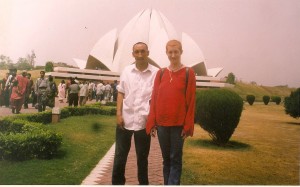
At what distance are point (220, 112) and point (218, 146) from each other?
685 mm

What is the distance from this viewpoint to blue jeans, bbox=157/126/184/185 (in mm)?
3420

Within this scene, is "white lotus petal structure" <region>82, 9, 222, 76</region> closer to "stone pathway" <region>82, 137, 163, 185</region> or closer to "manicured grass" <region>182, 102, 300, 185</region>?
"manicured grass" <region>182, 102, 300, 185</region>

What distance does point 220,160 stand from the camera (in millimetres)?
5730

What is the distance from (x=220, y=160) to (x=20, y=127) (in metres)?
3.18

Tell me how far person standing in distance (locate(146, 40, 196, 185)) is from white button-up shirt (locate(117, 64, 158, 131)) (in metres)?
0.07

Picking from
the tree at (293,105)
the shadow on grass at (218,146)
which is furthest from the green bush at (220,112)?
the tree at (293,105)

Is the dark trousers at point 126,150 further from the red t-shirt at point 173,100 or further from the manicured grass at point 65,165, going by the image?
the manicured grass at point 65,165

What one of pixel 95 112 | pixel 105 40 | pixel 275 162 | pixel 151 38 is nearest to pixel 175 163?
pixel 275 162

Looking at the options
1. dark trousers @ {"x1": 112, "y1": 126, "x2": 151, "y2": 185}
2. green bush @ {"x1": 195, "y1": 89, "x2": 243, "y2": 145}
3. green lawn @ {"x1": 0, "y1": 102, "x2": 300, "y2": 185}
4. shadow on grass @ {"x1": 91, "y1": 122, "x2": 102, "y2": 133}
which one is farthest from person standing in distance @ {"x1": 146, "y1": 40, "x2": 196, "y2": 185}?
shadow on grass @ {"x1": 91, "y1": 122, "x2": 102, "y2": 133}

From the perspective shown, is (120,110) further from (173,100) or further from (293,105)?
(293,105)

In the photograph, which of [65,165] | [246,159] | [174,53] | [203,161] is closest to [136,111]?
[174,53]

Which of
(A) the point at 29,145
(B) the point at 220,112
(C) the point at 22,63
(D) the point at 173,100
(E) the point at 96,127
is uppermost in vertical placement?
(C) the point at 22,63

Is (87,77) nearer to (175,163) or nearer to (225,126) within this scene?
(225,126)

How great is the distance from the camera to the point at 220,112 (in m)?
6.75
